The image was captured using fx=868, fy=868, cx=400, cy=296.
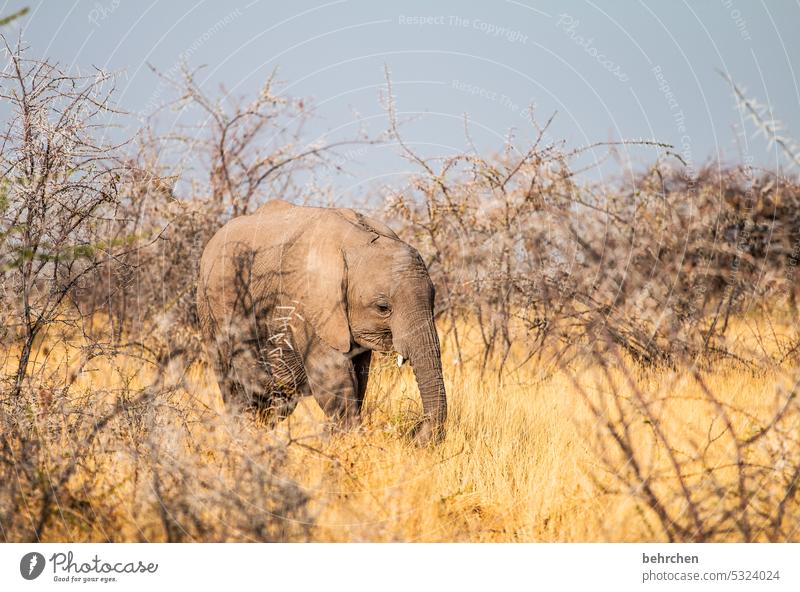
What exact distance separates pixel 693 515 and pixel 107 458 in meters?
3.70

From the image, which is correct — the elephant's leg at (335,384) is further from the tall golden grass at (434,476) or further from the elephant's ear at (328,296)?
the tall golden grass at (434,476)

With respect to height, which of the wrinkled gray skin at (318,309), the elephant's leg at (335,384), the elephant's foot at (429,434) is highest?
the wrinkled gray skin at (318,309)

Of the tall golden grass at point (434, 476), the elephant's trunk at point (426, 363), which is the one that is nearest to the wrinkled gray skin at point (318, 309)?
the elephant's trunk at point (426, 363)

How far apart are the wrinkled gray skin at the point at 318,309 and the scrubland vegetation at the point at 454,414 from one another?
0.37 metres

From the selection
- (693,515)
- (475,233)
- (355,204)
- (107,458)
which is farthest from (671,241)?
(107,458)

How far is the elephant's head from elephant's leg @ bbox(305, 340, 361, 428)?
0.39 feet

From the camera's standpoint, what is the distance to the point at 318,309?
7.09m

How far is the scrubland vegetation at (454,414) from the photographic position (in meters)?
4.99

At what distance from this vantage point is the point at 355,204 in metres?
12.8

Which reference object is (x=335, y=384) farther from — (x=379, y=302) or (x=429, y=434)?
(x=429, y=434)

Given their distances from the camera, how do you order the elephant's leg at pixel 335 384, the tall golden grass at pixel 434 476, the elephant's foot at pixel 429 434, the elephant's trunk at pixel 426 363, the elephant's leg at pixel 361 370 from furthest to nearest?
the elephant's leg at pixel 361 370, the elephant's leg at pixel 335 384, the elephant's trunk at pixel 426 363, the elephant's foot at pixel 429 434, the tall golden grass at pixel 434 476

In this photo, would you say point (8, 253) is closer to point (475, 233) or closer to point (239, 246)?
point (239, 246)

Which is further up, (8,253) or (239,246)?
(239,246)

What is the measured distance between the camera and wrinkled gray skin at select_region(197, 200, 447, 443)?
6797 mm
